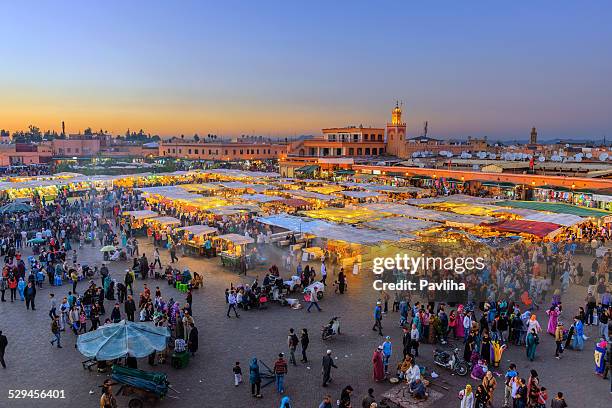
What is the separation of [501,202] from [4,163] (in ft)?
196

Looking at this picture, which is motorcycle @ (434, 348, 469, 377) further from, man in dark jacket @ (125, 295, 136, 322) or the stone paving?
man in dark jacket @ (125, 295, 136, 322)

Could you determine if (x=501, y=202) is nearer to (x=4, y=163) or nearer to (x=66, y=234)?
(x=66, y=234)

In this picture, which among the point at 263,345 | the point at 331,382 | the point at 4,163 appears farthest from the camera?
the point at 4,163

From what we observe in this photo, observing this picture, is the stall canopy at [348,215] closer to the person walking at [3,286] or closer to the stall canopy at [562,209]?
the stall canopy at [562,209]

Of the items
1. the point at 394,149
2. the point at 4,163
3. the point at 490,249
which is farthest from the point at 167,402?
the point at 4,163

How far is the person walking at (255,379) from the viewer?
8.48 meters

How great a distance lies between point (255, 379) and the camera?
853 centimetres

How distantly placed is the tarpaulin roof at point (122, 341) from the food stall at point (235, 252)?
7.53 m

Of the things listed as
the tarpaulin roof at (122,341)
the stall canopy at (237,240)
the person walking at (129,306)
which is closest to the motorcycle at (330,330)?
the tarpaulin roof at (122,341)

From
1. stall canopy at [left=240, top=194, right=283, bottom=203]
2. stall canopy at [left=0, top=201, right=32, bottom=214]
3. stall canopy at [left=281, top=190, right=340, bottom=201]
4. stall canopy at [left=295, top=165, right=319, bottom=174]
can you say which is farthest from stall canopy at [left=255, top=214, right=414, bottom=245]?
stall canopy at [left=295, top=165, right=319, bottom=174]

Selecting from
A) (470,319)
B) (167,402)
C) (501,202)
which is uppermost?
(501,202)

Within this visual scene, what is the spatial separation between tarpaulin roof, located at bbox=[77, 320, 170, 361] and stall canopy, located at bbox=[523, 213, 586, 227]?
1580 cm

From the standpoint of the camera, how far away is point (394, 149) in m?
58.3

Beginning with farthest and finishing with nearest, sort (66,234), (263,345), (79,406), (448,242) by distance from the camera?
(66,234), (448,242), (263,345), (79,406)
